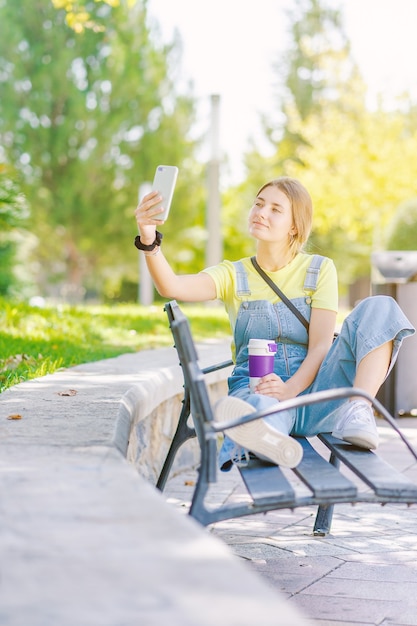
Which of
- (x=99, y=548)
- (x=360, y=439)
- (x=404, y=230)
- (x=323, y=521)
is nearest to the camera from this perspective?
(x=99, y=548)

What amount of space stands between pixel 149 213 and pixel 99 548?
1.75 meters

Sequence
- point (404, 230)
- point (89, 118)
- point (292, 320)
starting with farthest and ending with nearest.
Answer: point (89, 118), point (404, 230), point (292, 320)

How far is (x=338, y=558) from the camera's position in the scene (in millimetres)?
3717

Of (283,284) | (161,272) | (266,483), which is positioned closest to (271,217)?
(283,284)

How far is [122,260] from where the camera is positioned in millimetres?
31641

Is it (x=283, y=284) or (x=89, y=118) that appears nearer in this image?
(x=283, y=284)

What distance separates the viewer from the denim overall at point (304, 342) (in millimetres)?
3439

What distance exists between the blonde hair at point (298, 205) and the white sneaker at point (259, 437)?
3.78ft

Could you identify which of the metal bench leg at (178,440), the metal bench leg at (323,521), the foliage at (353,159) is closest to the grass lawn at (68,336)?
the metal bench leg at (178,440)

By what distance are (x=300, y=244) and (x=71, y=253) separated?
27.8 m

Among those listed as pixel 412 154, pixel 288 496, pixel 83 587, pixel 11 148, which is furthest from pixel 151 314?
pixel 11 148

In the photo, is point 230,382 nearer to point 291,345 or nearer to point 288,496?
point 291,345

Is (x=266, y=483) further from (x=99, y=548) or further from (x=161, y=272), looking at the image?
(x=161, y=272)

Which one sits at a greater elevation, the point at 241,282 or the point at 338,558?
the point at 241,282
